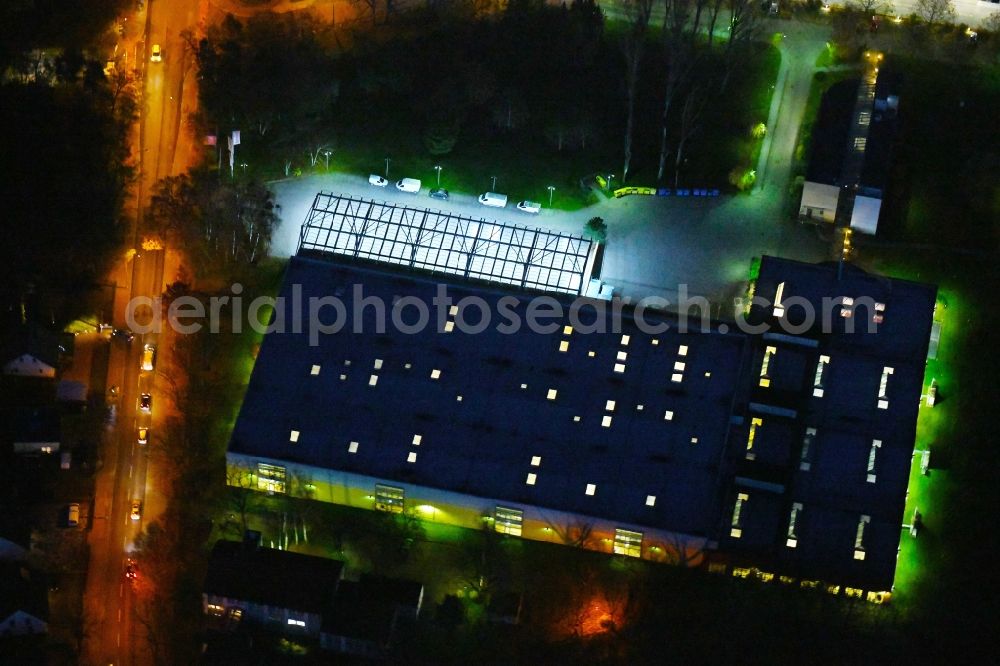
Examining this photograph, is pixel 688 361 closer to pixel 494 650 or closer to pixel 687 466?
pixel 687 466

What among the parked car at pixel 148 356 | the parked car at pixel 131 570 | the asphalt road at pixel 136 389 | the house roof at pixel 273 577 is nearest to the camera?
the house roof at pixel 273 577

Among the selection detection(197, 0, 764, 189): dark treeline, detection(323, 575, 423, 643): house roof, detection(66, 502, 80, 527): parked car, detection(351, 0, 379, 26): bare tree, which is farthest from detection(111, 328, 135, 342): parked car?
detection(351, 0, 379, 26): bare tree

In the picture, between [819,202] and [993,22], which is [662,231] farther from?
[993,22]

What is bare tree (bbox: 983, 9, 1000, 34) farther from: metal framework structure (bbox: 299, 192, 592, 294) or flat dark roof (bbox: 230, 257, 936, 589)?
metal framework structure (bbox: 299, 192, 592, 294)

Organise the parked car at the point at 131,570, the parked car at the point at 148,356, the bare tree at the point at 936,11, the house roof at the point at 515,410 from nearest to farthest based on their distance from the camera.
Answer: the parked car at the point at 131,570, the house roof at the point at 515,410, the parked car at the point at 148,356, the bare tree at the point at 936,11

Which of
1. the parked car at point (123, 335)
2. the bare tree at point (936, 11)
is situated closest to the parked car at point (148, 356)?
the parked car at point (123, 335)

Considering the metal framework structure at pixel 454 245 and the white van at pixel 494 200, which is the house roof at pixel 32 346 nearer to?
the metal framework structure at pixel 454 245
